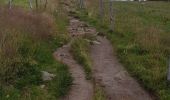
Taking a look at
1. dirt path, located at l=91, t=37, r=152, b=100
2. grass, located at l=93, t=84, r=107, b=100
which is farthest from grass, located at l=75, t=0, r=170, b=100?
grass, located at l=93, t=84, r=107, b=100

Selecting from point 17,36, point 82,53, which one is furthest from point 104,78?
point 17,36

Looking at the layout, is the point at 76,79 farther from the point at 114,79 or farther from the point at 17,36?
the point at 17,36

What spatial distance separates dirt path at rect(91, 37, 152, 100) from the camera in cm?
1217

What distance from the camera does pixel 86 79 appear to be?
1338cm

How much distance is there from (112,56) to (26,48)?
13.6ft

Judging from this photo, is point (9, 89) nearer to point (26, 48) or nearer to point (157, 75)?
point (26, 48)

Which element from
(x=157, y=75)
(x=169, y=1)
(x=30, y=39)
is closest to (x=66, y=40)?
(x=30, y=39)

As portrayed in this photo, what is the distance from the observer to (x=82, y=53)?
1630 centimetres

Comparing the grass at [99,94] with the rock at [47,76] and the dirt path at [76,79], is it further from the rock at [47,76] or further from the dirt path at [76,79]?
the rock at [47,76]

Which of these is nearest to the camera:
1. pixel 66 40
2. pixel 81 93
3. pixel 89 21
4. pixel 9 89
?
pixel 9 89

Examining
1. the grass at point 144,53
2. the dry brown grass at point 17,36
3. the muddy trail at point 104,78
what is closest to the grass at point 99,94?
the muddy trail at point 104,78

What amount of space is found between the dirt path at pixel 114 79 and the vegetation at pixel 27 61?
119cm

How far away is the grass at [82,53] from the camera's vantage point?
47.3ft

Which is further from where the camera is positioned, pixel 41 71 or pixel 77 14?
pixel 77 14
